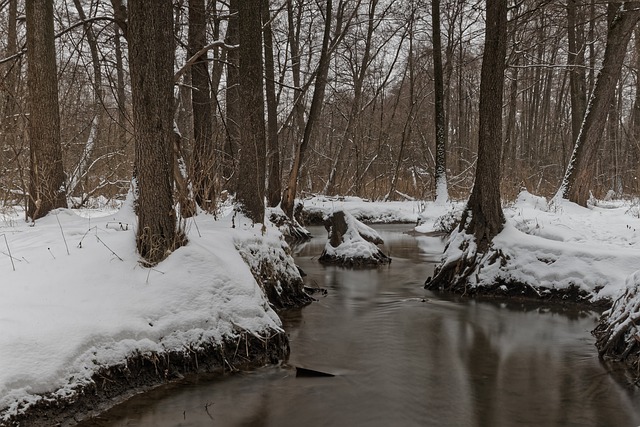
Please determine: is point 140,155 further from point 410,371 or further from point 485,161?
point 485,161

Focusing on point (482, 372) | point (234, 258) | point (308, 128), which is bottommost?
point (482, 372)

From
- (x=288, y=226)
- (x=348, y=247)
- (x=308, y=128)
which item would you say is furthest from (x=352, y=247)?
(x=308, y=128)

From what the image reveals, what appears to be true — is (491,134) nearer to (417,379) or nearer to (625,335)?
(625,335)

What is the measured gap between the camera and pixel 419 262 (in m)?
12.1

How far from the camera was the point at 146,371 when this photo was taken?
4473 mm

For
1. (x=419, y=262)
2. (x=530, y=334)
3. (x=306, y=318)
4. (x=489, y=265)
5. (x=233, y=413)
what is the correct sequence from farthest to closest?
(x=419, y=262) → (x=489, y=265) → (x=306, y=318) → (x=530, y=334) → (x=233, y=413)

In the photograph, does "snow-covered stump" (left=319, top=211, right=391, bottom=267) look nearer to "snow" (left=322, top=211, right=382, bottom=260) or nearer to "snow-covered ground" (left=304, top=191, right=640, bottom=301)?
"snow" (left=322, top=211, right=382, bottom=260)

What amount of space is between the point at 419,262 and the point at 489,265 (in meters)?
3.49

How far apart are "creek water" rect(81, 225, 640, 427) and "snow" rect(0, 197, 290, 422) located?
486 millimetres

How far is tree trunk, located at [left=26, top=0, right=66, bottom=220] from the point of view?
808cm

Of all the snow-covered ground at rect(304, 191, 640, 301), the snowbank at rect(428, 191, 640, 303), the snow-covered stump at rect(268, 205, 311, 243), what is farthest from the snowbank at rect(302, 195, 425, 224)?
the snowbank at rect(428, 191, 640, 303)

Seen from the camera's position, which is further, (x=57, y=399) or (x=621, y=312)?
(x=621, y=312)

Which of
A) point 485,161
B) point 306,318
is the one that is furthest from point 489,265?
point 306,318

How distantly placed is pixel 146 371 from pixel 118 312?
0.61m
